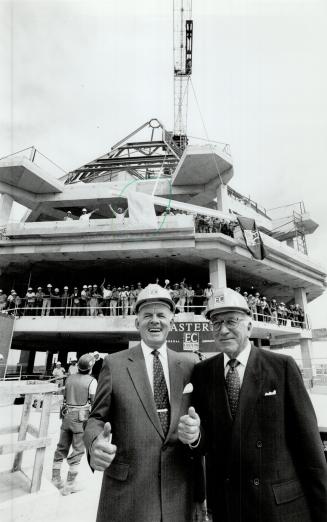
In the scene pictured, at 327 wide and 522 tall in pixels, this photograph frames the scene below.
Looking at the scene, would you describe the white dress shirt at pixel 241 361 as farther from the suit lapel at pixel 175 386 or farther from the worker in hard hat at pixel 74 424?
the worker in hard hat at pixel 74 424

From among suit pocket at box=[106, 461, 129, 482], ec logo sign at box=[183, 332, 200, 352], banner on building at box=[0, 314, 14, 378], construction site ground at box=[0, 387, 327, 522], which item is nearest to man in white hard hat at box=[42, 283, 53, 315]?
banner on building at box=[0, 314, 14, 378]

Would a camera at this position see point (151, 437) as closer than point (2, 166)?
Yes

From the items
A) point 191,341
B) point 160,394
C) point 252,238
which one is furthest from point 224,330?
A: point 252,238

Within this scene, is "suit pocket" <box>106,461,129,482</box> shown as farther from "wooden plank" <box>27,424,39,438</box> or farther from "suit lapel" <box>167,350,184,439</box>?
"wooden plank" <box>27,424,39,438</box>

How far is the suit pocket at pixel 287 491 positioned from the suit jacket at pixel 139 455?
2.00 feet

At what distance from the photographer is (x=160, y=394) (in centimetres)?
247

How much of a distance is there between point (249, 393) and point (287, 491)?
25.6 inches

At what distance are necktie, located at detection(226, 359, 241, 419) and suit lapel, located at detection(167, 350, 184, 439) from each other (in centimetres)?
37

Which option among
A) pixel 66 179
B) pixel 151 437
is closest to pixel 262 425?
pixel 151 437

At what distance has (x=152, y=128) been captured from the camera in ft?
120

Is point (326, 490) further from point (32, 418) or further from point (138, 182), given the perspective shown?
point (138, 182)

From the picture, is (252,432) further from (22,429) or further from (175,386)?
(22,429)

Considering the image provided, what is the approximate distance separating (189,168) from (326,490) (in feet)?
75.6

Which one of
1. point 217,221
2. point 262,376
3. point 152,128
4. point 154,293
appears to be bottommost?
point 262,376
